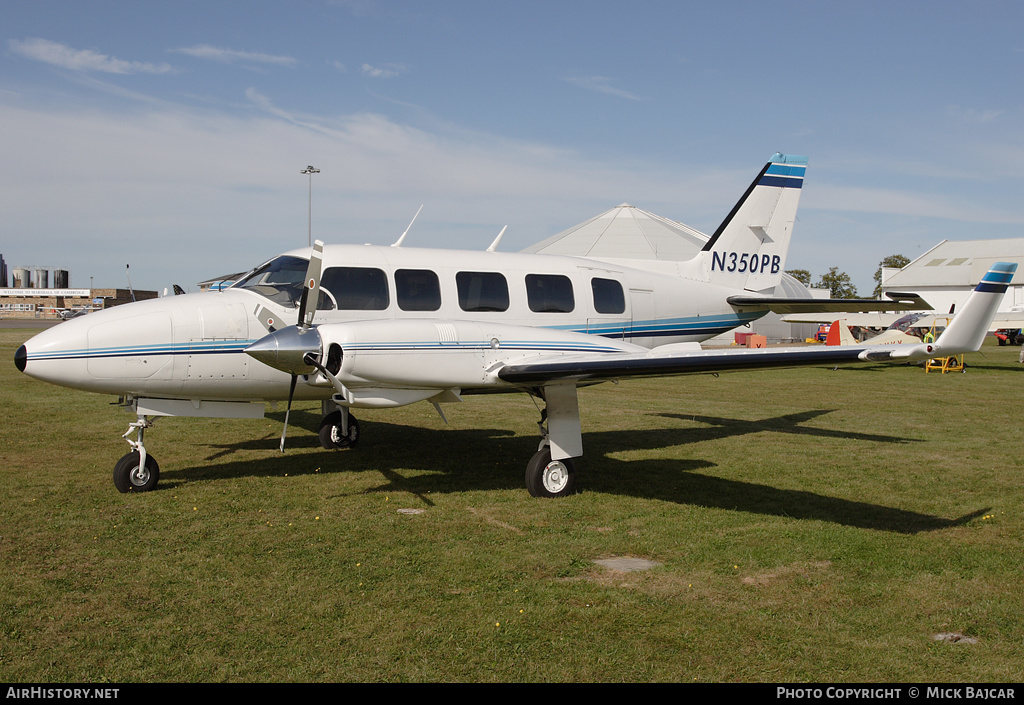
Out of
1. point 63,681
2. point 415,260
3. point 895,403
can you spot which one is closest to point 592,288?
point 415,260

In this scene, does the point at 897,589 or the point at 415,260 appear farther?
the point at 415,260

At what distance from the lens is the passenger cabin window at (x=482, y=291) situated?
9.68 meters

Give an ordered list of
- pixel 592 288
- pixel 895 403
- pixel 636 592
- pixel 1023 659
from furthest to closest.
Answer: pixel 895 403
pixel 592 288
pixel 636 592
pixel 1023 659

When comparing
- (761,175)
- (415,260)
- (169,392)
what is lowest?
(169,392)

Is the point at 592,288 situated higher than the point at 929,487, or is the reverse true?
the point at 592,288

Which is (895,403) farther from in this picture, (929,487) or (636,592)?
(636,592)

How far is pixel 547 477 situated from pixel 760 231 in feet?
22.3

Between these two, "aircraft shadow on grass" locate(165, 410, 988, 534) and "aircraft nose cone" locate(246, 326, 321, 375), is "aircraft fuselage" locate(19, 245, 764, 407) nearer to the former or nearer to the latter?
"aircraft nose cone" locate(246, 326, 321, 375)

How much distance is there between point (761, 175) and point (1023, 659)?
971 cm

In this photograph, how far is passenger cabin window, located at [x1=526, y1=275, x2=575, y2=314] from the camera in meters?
10.1

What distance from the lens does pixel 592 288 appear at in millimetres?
10641

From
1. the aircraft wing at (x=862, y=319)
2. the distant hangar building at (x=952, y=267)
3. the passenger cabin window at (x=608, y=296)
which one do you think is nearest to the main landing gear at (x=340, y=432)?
the passenger cabin window at (x=608, y=296)

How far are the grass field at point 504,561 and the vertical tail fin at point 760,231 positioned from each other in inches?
113

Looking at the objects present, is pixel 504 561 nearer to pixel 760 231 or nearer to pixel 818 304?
pixel 818 304
